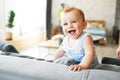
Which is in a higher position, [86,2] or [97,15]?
[86,2]

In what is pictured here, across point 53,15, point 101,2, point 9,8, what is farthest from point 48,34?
point 101,2

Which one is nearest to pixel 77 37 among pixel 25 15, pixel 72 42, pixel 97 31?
pixel 72 42

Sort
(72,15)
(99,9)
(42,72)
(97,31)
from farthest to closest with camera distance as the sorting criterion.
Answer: (99,9) → (97,31) → (72,15) → (42,72)

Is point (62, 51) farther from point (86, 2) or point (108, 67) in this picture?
point (86, 2)

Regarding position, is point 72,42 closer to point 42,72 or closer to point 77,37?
point 77,37

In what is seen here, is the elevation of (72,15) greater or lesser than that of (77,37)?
greater

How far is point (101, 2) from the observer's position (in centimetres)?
652

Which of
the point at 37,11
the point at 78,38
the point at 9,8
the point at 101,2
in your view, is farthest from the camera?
the point at 101,2

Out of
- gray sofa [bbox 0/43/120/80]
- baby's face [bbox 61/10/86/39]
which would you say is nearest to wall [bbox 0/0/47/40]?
baby's face [bbox 61/10/86/39]

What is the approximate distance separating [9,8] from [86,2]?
3.18 metres

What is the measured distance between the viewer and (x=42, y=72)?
75 centimetres

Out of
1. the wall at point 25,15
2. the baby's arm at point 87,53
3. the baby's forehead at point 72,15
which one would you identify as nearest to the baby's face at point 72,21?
the baby's forehead at point 72,15

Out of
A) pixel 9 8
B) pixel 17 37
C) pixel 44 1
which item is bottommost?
pixel 17 37

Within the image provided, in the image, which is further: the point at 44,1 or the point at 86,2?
the point at 86,2
